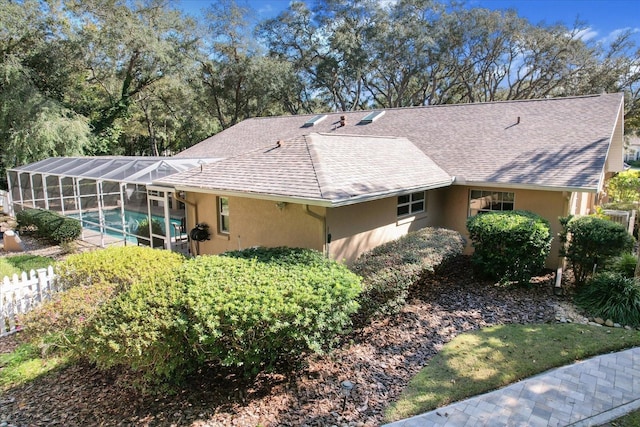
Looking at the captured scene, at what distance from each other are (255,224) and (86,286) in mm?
3994

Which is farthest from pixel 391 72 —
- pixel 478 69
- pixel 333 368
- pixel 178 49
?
pixel 333 368

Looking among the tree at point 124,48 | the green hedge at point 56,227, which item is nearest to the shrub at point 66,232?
the green hedge at point 56,227

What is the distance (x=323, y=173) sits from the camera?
8.56 metres

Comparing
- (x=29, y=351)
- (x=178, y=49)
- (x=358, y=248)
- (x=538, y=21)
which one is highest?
(x=538, y=21)

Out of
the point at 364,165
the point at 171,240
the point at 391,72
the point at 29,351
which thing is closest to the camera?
the point at 29,351

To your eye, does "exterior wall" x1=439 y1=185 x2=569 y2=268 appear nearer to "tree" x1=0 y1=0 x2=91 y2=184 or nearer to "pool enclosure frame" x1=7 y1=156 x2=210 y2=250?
"pool enclosure frame" x1=7 y1=156 x2=210 y2=250

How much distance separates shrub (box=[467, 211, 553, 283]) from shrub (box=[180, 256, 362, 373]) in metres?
4.48

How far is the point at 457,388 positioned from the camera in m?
5.13

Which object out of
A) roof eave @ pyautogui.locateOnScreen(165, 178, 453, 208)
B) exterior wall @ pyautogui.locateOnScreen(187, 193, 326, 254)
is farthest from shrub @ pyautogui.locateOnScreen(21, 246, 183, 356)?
exterior wall @ pyautogui.locateOnScreen(187, 193, 326, 254)

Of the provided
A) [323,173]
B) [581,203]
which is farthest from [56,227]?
[581,203]

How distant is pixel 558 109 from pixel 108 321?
14.9 metres

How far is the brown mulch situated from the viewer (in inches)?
180

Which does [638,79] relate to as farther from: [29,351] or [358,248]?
[29,351]

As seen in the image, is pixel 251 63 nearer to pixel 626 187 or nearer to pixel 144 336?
pixel 626 187
